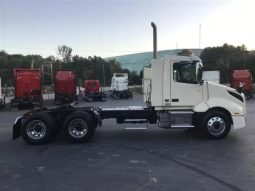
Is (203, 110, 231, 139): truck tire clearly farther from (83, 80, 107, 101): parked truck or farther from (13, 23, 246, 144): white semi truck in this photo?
(83, 80, 107, 101): parked truck

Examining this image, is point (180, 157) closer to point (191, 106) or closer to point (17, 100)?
point (191, 106)

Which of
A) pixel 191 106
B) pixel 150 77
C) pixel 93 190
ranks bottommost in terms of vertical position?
pixel 93 190

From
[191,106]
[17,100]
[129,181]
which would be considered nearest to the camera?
[129,181]

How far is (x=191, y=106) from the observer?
12.5 m

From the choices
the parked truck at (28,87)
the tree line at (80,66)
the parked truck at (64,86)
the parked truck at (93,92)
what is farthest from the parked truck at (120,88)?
the tree line at (80,66)

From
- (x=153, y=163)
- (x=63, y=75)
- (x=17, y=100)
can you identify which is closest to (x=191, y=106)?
(x=153, y=163)

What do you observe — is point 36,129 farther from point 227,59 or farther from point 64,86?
point 227,59

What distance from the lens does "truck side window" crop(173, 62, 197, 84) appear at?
1248 cm

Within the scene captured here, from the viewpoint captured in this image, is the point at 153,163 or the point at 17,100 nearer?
the point at 153,163

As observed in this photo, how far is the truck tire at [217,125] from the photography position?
12.1 meters

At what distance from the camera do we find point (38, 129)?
477 inches

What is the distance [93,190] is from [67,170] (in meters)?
1.68

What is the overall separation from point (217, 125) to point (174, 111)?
139cm

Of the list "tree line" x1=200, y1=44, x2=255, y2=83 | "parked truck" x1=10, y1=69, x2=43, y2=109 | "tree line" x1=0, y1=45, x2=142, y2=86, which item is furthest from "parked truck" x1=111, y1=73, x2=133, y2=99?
"tree line" x1=0, y1=45, x2=142, y2=86
